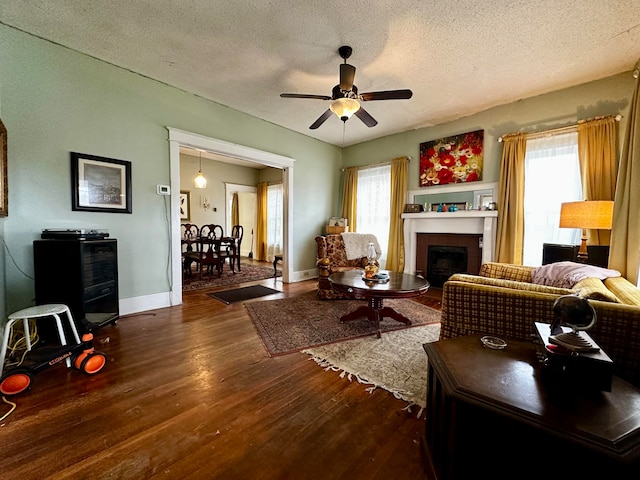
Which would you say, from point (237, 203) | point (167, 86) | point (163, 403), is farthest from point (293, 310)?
point (237, 203)

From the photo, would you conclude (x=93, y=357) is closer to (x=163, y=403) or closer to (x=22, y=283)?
(x=163, y=403)

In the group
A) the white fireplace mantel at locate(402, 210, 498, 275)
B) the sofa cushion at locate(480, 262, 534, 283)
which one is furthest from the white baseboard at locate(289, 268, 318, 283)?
the sofa cushion at locate(480, 262, 534, 283)

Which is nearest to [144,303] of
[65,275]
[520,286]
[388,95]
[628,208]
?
[65,275]

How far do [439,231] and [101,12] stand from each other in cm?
469

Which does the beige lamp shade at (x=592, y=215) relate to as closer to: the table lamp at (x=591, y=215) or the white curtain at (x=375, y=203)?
the table lamp at (x=591, y=215)

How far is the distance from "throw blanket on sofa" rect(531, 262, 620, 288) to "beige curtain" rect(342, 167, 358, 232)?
3426 millimetres

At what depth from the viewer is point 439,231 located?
4309mm

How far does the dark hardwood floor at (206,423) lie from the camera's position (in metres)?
1.12

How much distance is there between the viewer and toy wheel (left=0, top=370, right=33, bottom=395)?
1.53 meters

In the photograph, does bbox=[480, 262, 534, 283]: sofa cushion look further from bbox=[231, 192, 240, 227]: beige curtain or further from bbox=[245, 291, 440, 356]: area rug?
bbox=[231, 192, 240, 227]: beige curtain

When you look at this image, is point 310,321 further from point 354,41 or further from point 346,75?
point 354,41

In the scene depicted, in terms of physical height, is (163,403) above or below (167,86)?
below

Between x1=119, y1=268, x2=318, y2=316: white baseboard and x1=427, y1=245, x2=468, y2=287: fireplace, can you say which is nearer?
x1=119, y1=268, x2=318, y2=316: white baseboard

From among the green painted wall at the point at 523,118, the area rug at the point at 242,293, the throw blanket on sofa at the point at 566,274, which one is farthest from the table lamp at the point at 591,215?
the area rug at the point at 242,293
